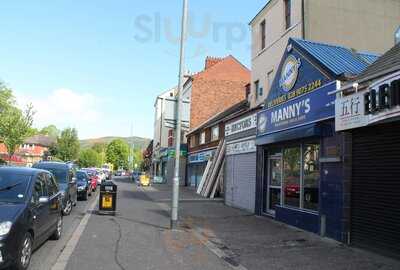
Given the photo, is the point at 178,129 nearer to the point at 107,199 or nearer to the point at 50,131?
the point at 107,199

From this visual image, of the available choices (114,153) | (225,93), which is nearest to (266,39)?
(225,93)

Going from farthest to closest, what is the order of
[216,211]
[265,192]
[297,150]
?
[216,211] → [265,192] → [297,150]

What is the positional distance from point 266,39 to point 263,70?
1486 millimetres

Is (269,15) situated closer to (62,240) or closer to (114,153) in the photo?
(62,240)

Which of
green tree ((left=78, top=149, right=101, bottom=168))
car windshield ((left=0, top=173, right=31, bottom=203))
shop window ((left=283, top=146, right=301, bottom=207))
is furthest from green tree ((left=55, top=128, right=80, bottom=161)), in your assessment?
car windshield ((left=0, top=173, right=31, bottom=203))

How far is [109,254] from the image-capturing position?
9852 mm

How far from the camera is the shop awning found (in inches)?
509

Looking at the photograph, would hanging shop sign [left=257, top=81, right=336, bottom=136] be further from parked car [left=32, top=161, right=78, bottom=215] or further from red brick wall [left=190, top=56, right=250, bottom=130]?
red brick wall [left=190, top=56, right=250, bottom=130]

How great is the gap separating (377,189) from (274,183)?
21.8ft

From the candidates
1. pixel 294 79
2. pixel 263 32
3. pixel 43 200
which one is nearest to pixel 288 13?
pixel 263 32

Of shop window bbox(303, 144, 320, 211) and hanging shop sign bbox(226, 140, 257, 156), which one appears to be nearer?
shop window bbox(303, 144, 320, 211)

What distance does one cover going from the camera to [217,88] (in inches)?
1982

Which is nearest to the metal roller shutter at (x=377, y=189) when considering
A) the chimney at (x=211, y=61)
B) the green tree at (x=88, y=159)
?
the chimney at (x=211, y=61)

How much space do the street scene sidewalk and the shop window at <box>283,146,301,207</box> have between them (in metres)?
0.88
